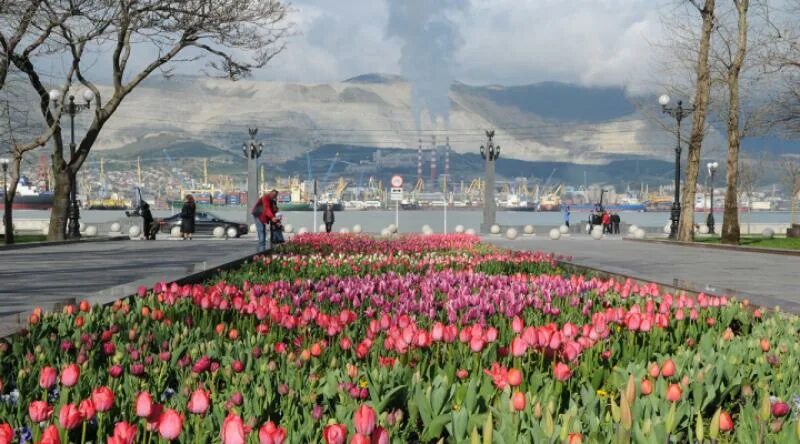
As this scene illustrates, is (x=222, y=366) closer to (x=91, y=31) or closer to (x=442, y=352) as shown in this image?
(x=442, y=352)

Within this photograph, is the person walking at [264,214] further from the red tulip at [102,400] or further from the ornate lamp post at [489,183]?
the ornate lamp post at [489,183]

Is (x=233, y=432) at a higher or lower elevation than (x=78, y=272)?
higher

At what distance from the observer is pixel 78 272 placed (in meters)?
19.0

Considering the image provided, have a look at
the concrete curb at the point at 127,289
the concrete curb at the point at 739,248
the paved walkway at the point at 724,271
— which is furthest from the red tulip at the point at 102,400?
the concrete curb at the point at 739,248

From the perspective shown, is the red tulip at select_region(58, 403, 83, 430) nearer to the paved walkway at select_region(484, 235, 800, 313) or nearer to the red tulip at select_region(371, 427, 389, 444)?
the red tulip at select_region(371, 427, 389, 444)

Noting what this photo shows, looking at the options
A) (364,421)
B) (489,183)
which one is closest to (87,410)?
(364,421)

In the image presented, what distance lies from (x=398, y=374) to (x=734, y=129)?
3059cm

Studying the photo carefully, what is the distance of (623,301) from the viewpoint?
29.1 feet

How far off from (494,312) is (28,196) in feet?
561

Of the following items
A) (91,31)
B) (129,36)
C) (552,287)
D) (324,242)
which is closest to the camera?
(552,287)

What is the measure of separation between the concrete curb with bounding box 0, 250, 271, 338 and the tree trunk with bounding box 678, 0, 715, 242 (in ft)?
79.5

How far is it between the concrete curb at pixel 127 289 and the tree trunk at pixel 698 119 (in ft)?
79.5

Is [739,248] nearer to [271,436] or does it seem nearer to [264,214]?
[264,214]

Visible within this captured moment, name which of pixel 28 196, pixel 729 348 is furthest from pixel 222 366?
pixel 28 196
